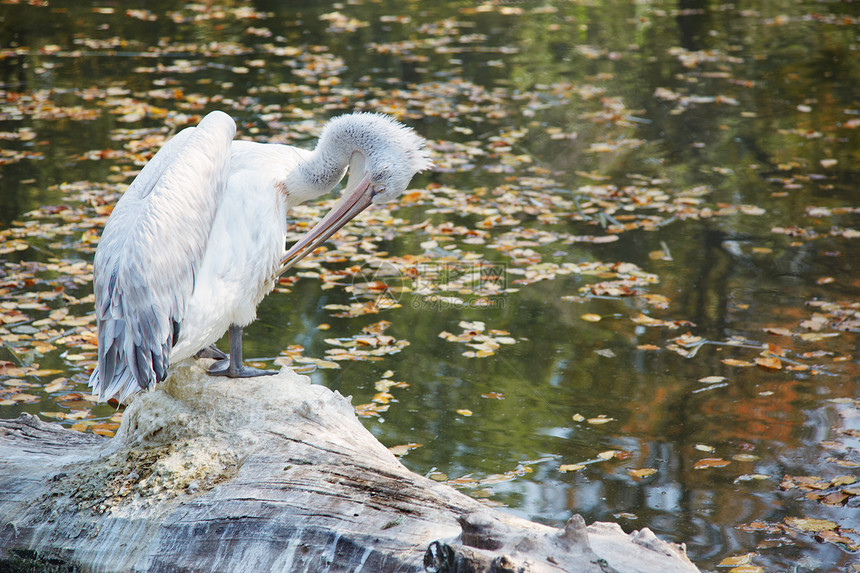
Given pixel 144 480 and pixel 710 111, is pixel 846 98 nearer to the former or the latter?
pixel 710 111

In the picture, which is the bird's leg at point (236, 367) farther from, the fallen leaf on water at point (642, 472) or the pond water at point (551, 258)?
the fallen leaf on water at point (642, 472)

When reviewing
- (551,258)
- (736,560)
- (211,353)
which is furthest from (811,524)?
(551,258)

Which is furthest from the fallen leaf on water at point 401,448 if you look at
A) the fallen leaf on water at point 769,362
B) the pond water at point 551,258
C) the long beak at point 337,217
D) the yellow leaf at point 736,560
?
the fallen leaf on water at point 769,362

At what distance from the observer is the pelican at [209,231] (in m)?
3.14

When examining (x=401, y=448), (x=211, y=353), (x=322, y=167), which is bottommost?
(x=401, y=448)

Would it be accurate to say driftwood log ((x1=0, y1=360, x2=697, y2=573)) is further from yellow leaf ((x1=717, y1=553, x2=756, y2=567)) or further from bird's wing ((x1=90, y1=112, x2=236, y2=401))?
yellow leaf ((x1=717, y1=553, x2=756, y2=567))

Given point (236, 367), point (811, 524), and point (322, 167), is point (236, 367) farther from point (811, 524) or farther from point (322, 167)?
point (811, 524)

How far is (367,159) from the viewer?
3.78 meters

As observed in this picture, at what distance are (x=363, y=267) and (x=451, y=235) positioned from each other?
84cm

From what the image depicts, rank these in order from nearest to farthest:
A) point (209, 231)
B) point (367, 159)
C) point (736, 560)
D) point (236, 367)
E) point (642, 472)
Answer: point (736, 560) → point (209, 231) → point (236, 367) → point (367, 159) → point (642, 472)

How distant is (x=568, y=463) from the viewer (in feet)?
13.1

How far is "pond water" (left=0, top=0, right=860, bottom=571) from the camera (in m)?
3.99

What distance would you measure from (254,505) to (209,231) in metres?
1.17

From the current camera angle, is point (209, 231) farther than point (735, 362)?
No
